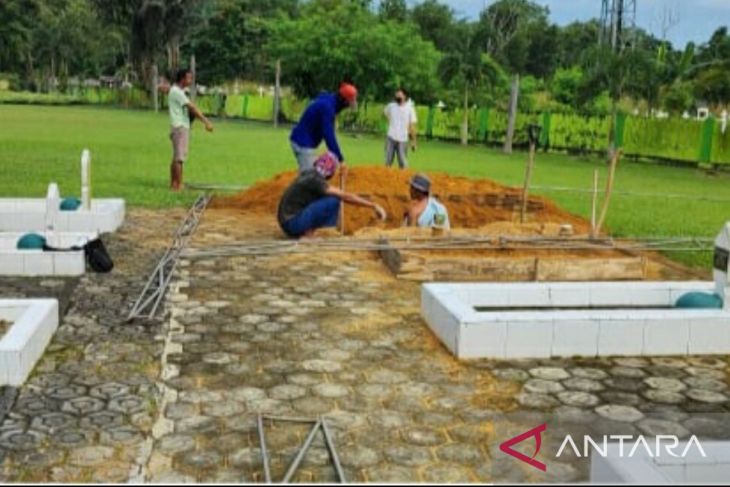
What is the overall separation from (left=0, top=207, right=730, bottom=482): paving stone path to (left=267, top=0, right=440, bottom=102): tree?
3153 centimetres

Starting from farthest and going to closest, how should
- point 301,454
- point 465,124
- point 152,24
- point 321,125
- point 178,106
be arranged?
point 152,24, point 465,124, point 178,106, point 321,125, point 301,454

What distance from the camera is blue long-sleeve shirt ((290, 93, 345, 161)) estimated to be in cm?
884

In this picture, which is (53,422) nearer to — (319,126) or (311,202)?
(311,202)

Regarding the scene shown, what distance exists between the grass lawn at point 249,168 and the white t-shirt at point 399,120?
2525 millimetres

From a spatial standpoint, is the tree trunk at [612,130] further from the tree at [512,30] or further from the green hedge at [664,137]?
the tree at [512,30]

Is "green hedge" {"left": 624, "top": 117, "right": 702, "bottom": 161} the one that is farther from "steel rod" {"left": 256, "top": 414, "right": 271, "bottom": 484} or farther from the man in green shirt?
"steel rod" {"left": 256, "top": 414, "right": 271, "bottom": 484}

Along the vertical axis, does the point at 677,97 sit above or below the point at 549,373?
above

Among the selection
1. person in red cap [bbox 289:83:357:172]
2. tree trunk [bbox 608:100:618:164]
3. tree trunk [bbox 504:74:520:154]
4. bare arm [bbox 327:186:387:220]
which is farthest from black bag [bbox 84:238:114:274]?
tree trunk [bbox 504:74:520:154]

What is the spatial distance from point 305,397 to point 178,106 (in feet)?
26.8

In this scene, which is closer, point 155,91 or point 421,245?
point 421,245

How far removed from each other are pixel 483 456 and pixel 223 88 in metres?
55.7

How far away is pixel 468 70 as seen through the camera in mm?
29328

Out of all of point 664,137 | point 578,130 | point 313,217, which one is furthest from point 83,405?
point 578,130

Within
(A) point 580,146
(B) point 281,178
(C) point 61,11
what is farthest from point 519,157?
(C) point 61,11
